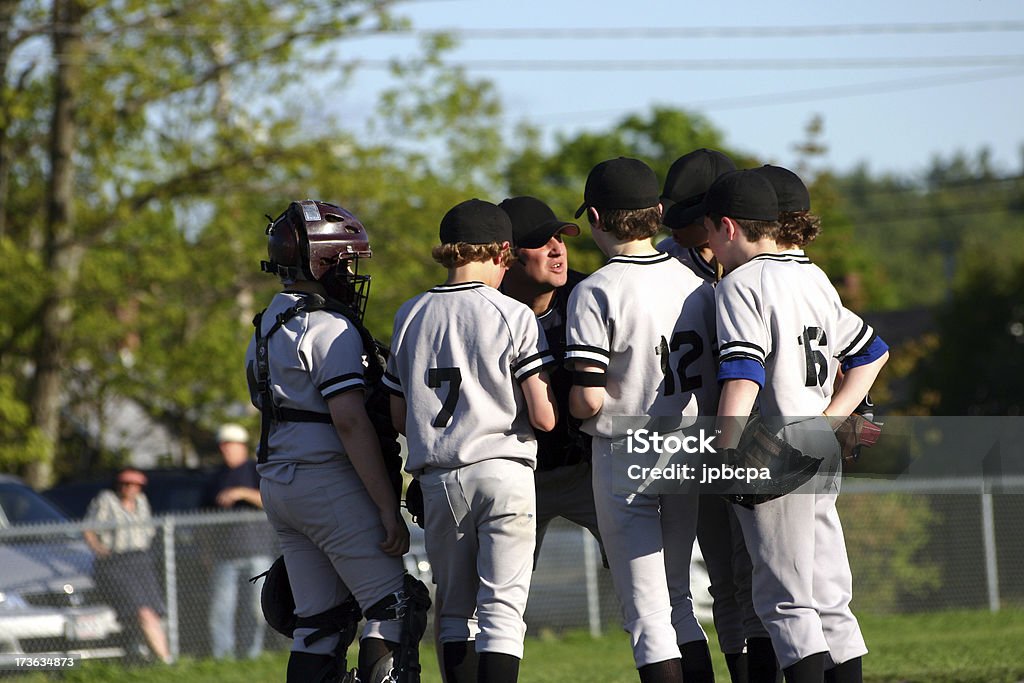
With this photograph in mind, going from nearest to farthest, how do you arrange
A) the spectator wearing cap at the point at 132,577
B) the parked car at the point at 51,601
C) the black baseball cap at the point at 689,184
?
the black baseball cap at the point at 689,184 → the parked car at the point at 51,601 → the spectator wearing cap at the point at 132,577

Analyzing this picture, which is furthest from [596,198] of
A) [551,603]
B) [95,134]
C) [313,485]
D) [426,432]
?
[95,134]

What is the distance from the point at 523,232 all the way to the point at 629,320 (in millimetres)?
1077

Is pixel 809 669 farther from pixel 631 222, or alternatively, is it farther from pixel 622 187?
pixel 622 187

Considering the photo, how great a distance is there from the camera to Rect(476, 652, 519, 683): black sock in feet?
17.0

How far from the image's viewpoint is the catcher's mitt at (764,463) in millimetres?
5086

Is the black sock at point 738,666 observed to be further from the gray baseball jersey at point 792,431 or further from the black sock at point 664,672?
the black sock at point 664,672

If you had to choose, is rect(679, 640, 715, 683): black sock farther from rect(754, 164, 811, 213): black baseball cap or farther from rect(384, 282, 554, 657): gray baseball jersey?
rect(754, 164, 811, 213): black baseball cap

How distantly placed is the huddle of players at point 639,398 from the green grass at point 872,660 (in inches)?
101

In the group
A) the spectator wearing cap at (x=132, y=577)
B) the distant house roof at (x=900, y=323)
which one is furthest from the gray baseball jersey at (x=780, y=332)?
the distant house roof at (x=900, y=323)

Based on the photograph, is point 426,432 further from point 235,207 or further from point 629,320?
point 235,207

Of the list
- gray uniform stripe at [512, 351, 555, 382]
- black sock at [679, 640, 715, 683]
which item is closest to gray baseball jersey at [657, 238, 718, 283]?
gray uniform stripe at [512, 351, 555, 382]

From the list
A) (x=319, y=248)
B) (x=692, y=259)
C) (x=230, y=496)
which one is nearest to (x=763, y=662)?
(x=692, y=259)

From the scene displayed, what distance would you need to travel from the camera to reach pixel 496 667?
5.17 metres

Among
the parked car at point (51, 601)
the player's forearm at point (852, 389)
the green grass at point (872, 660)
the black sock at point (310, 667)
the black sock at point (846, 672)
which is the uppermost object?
the player's forearm at point (852, 389)
